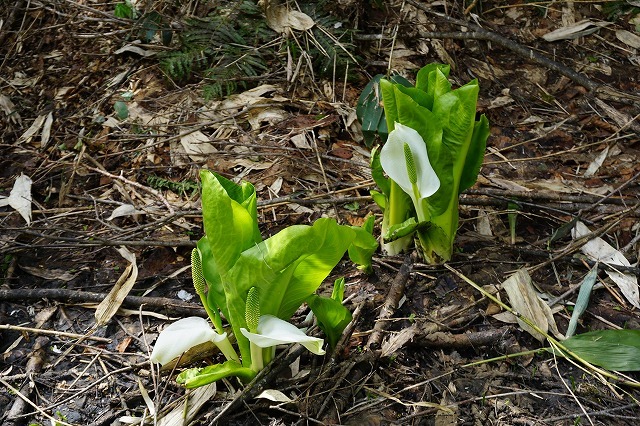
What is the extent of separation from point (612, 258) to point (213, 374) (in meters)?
1.10

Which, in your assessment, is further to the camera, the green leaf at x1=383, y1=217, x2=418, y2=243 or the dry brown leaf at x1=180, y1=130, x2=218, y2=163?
the dry brown leaf at x1=180, y1=130, x2=218, y2=163

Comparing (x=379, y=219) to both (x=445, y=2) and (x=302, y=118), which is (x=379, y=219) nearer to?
(x=302, y=118)

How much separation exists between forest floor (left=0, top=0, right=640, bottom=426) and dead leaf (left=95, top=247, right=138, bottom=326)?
12 millimetres

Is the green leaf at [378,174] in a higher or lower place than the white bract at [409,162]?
lower

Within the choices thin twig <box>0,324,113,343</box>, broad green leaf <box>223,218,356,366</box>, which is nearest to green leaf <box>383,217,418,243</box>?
broad green leaf <box>223,218,356,366</box>

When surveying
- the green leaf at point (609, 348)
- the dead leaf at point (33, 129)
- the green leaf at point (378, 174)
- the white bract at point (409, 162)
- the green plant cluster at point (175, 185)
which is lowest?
the green leaf at point (609, 348)

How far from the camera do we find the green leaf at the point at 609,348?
138 cm

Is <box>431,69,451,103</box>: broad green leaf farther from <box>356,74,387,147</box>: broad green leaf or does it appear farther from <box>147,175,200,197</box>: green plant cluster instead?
<box>147,175,200,197</box>: green plant cluster

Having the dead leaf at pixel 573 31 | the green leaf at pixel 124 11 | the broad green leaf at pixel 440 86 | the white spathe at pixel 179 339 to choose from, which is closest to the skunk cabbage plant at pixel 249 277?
the white spathe at pixel 179 339

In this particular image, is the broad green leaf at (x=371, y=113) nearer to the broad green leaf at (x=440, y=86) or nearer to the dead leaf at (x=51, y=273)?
the broad green leaf at (x=440, y=86)

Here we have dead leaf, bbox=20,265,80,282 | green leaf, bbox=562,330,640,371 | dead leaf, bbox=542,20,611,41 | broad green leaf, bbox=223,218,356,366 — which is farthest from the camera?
dead leaf, bbox=542,20,611,41

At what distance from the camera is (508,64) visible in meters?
2.51

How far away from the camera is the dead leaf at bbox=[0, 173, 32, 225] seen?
1.89 meters

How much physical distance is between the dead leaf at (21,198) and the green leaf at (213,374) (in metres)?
0.89
